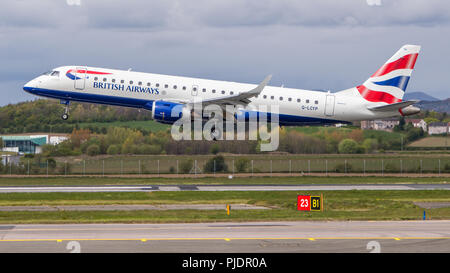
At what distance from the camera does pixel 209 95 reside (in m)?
52.4

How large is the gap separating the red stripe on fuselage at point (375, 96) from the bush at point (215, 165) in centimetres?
1631

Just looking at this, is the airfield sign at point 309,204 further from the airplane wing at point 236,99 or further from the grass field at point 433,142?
the grass field at point 433,142

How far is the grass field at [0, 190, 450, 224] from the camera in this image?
110 feet

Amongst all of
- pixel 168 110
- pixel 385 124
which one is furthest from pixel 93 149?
pixel 385 124

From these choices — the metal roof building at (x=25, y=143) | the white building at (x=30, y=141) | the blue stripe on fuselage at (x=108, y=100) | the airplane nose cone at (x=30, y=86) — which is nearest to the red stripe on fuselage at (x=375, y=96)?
the blue stripe on fuselage at (x=108, y=100)

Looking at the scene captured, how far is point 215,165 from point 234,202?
22909 mm

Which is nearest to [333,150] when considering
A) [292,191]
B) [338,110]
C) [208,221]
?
[338,110]

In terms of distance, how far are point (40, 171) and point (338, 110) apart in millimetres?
31006

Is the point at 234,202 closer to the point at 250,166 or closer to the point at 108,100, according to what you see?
the point at 108,100

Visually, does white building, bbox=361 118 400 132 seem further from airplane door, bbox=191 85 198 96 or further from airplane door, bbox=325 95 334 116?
airplane door, bbox=191 85 198 96

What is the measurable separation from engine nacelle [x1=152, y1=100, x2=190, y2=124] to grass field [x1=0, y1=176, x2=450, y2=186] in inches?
368

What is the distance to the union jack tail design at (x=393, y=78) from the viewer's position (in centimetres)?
5728

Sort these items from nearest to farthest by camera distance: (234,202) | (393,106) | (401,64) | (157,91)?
(234,202) < (157,91) < (393,106) < (401,64)

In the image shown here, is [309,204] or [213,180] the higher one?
[213,180]
